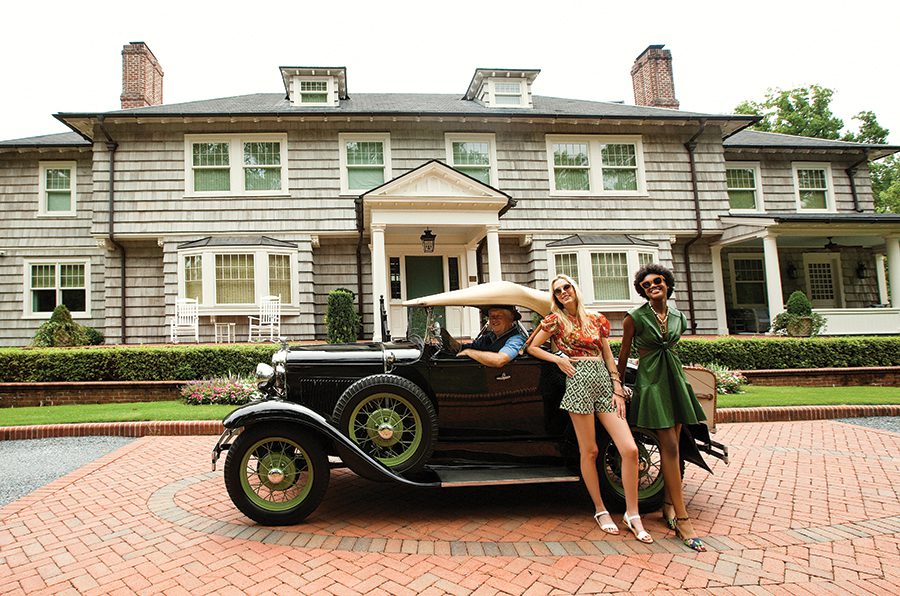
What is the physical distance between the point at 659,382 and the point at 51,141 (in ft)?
59.0

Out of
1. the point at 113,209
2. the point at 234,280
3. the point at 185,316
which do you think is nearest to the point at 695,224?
the point at 234,280

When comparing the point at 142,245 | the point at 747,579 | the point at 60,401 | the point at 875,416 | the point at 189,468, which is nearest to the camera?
the point at 747,579

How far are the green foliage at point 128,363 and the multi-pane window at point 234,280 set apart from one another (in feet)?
10.2

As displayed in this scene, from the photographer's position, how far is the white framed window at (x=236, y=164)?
1283 cm

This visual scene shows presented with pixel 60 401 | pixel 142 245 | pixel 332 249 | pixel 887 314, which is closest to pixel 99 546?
pixel 60 401

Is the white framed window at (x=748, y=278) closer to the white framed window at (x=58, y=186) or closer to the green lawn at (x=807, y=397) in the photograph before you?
the green lawn at (x=807, y=397)

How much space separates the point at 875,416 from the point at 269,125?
1457cm

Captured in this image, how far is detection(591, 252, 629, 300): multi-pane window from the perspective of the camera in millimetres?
13195

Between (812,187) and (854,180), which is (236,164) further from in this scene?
(854,180)

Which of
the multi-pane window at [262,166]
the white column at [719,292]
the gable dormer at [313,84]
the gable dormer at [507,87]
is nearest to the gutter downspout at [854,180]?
the white column at [719,292]

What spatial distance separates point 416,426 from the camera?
3547 millimetres

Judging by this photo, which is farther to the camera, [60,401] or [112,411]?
[60,401]

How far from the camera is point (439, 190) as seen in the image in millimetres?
11086

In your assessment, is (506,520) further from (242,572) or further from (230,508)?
(230,508)
